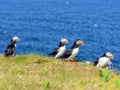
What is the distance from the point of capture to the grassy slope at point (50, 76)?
39.1 ft

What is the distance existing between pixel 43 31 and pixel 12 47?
103 m

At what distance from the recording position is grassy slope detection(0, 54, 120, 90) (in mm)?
11914

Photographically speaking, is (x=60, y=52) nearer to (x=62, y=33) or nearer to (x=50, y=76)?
(x=50, y=76)

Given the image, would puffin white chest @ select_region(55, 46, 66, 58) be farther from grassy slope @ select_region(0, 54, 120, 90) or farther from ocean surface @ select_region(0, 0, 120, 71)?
ocean surface @ select_region(0, 0, 120, 71)

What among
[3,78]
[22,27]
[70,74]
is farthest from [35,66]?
[22,27]

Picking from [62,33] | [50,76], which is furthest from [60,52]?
[62,33]

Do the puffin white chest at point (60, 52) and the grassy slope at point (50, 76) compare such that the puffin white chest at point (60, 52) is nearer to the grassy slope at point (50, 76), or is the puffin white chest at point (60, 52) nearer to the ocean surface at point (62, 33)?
the grassy slope at point (50, 76)

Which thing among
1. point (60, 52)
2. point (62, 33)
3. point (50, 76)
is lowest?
point (62, 33)

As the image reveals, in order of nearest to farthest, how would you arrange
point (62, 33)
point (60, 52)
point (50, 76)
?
point (50, 76) < point (60, 52) < point (62, 33)

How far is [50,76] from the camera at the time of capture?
49.2 ft

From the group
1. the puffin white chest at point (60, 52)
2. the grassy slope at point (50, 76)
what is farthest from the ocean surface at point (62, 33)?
the grassy slope at point (50, 76)

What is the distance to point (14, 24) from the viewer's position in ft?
463

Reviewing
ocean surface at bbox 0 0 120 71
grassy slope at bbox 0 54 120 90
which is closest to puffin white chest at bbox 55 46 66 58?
grassy slope at bbox 0 54 120 90

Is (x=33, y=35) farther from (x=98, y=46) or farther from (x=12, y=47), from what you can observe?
(x=12, y=47)
